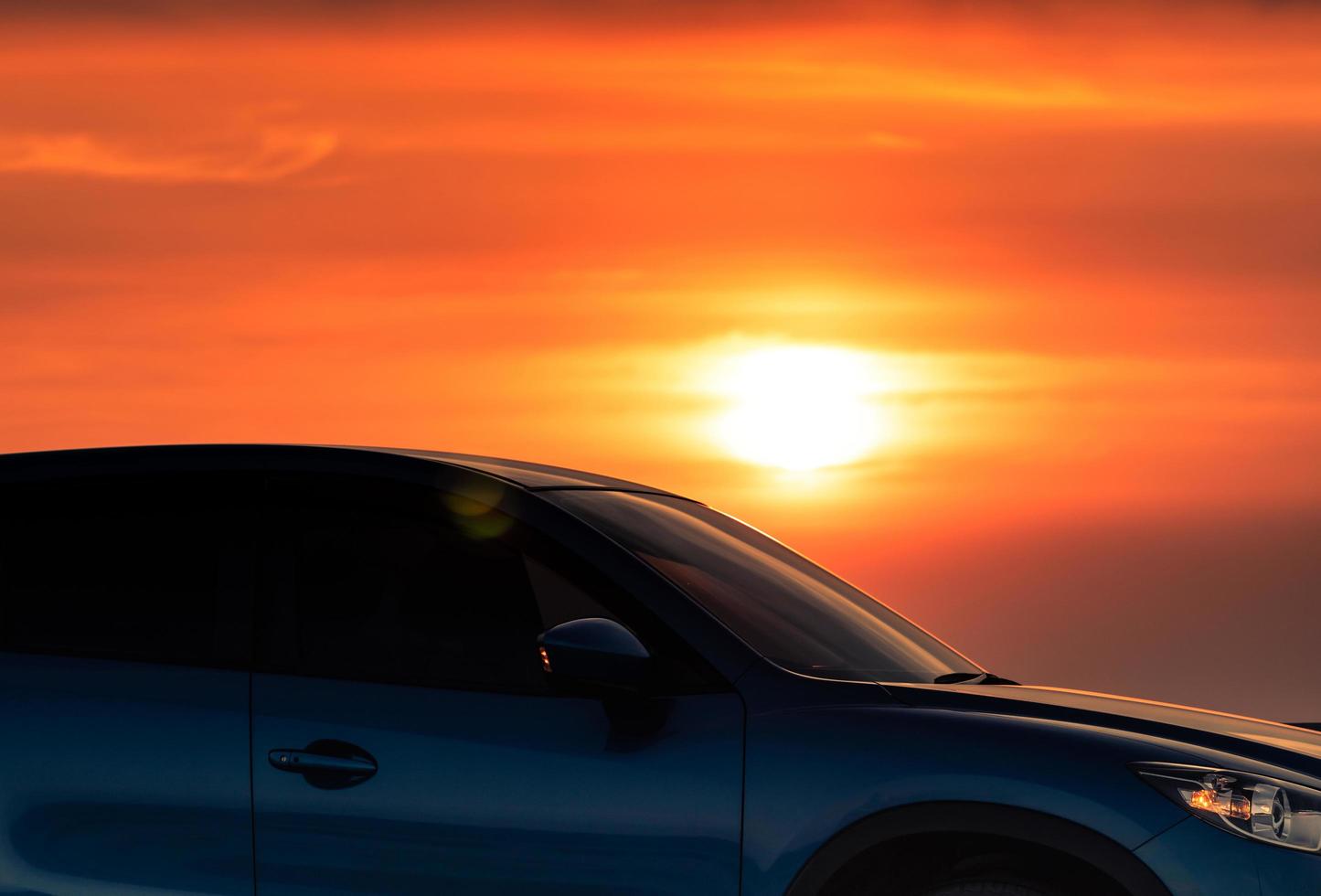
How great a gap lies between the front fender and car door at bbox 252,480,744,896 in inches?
3.3

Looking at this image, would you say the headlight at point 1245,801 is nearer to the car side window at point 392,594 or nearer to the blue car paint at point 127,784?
the car side window at point 392,594

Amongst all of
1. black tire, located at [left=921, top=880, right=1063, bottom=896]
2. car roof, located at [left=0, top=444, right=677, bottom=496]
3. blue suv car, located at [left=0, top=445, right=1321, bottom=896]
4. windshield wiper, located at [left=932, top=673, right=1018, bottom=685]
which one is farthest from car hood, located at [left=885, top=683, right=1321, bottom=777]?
car roof, located at [left=0, top=444, right=677, bottom=496]

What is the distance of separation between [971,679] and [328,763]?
6.39 ft

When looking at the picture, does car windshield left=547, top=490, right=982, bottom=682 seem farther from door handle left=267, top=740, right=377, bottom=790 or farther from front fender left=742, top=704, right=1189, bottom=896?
door handle left=267, top=740, right=377, bottom=790

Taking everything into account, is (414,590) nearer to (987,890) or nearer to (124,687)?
(124,687)

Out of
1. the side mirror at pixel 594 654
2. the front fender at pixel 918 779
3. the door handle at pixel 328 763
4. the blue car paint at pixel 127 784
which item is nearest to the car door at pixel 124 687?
the blue car paint at pixel 127 784

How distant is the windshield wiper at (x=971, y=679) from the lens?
15.5 feet

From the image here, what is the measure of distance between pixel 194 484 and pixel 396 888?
52.0 inches

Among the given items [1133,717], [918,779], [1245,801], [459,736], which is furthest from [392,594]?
[1245,801]

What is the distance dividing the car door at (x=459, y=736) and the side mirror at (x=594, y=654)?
0.53 feet

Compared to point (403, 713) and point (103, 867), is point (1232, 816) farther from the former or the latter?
point (103, 867)

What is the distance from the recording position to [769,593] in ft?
14.9

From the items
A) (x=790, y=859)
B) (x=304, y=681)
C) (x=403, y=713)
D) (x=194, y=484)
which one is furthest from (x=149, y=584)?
(x=790, y=859)

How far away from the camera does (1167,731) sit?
4.02 m
